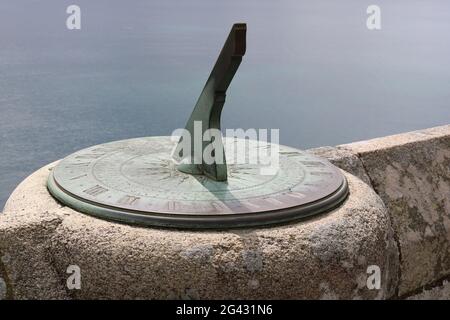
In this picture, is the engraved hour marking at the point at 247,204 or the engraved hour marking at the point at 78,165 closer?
the engraved hour marking at the point at 247,204

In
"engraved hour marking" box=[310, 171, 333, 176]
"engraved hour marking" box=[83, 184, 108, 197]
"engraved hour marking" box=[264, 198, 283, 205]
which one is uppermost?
"engraved hour marking" box=[83, 184, 108, 197]

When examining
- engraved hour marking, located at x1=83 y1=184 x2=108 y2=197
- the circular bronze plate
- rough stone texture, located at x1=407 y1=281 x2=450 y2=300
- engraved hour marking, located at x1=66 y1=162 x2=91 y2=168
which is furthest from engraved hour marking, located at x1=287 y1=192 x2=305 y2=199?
rough stone texture, located at x1=407 y1=281 x2=450 y2=300

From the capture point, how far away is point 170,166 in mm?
2506

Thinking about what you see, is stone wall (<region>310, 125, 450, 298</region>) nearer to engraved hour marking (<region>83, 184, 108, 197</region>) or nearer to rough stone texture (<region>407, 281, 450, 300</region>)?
rough stone texture (<region>407, 281, 450, 300</region>)

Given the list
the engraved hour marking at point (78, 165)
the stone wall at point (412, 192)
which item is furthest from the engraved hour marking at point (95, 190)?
the stone wall at point (412, 192)

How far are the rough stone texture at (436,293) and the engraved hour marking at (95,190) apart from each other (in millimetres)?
1785

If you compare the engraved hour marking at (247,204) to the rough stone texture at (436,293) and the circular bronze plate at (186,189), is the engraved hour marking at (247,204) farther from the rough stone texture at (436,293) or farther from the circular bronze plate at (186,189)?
the rough stone texture at (436,293)

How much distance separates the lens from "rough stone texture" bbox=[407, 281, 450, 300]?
311 cm

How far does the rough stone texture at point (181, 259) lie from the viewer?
1.84 metres

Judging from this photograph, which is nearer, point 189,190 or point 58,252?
point 58,252

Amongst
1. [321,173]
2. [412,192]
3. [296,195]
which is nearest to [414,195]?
[412,192]
